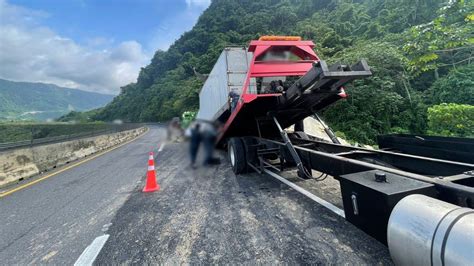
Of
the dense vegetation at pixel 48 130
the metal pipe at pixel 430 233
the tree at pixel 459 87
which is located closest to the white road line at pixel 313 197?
the metal pipe at pixel 430 233

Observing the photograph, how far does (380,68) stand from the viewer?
16.4 m

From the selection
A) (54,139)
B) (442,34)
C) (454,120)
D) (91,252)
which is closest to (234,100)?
(91,252)

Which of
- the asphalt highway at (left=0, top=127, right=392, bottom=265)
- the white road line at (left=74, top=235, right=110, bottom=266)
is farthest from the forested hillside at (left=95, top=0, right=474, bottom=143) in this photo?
the white road line at (left=74, top=235, right=110, bottom=266)

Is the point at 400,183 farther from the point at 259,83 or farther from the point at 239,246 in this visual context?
the point at 259,83

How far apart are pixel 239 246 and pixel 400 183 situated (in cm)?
185

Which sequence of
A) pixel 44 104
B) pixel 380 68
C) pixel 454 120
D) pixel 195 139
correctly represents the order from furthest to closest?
pixel 44 104
pixel 380 68
pixel 454 120
pixel 195 139

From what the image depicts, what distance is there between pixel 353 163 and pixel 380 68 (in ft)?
54.9

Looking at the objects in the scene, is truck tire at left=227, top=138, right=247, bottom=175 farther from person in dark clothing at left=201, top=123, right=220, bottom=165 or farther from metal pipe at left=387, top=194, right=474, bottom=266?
person in dark clothing at left=201, top=123, right=220, bottom=165

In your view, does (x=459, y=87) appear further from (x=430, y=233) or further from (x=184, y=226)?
(x=184, y=226)

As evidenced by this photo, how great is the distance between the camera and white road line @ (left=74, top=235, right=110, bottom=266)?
2627 millimetres

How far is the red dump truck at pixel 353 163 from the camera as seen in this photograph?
61.6 inches

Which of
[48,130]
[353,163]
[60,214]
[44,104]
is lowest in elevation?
[60,214]

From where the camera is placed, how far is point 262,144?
18.0ft

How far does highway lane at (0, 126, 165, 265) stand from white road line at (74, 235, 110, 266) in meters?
0.07
